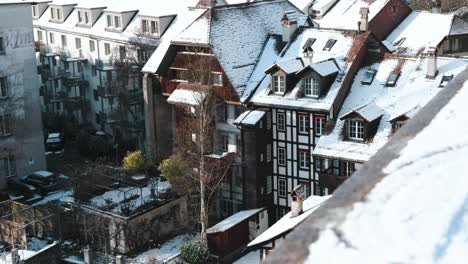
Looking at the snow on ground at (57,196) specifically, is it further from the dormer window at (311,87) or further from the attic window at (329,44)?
the attic window at (329,44)

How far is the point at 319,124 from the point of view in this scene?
38656 millimetres

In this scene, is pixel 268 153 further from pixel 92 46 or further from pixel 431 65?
pixel 92 46

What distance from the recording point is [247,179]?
133 ft

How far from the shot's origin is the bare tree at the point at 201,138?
1567 inches

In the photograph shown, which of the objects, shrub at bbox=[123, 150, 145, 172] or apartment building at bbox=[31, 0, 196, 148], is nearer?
shrub at bbox=[123, 150, 145, 172]

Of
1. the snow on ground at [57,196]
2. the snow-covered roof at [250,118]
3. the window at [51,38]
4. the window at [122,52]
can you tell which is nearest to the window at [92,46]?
the window at [122,52]

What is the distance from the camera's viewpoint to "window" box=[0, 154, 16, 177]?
48.1 m

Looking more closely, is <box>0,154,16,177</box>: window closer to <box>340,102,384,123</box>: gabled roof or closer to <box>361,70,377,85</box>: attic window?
<box>340,102,384,123</box>: gabled roof

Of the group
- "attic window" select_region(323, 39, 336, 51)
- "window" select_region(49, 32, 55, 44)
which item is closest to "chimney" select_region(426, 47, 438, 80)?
"attic window" select_region(323, 39, 336, 51)

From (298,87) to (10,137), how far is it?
21064mm

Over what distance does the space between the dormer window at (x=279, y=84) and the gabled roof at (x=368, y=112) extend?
4091mm

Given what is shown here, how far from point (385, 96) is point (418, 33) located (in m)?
15.9

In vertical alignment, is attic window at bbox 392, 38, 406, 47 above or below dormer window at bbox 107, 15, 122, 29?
below

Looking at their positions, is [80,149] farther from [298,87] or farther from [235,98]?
[298,87]
